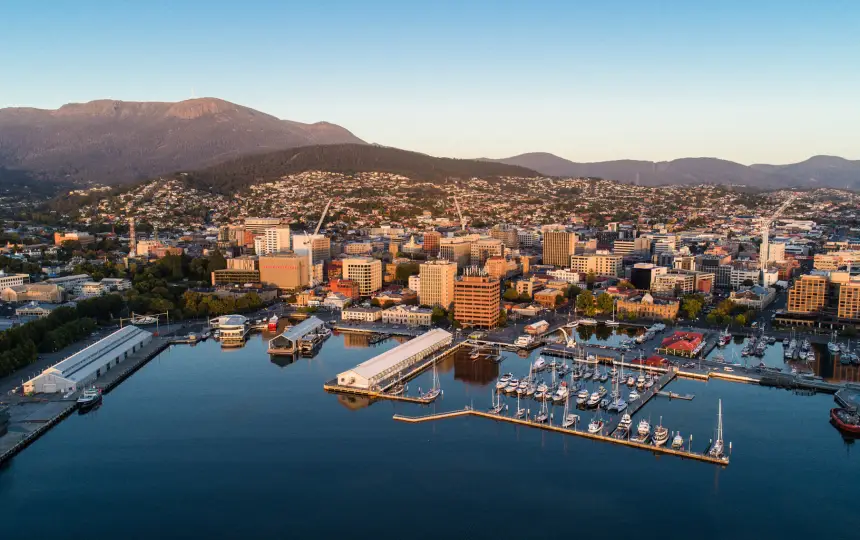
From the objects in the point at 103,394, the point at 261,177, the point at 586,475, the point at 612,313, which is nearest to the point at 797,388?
the point at 586,475

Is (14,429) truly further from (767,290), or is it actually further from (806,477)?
(767,290)

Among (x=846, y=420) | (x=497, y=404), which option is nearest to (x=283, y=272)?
(x=497, y=404)

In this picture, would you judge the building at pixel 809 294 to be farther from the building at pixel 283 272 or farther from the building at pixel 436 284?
the building at pixel 283 272

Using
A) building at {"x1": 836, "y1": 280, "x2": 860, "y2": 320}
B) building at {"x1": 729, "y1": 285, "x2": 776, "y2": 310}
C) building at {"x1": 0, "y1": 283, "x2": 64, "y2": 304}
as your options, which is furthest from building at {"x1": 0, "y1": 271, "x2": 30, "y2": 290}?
building at {"x1": 836, "y1": 280, "x2": 860, "y2": 320}

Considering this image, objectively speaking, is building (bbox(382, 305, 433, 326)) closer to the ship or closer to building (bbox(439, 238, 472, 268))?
the ship

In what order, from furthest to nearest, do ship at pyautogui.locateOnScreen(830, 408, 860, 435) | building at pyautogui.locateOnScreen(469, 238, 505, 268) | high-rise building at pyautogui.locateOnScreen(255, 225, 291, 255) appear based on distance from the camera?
building at pyautogui.locateOnScreen(469, 238, 505, 268) → high-rise building at pyautogui.locateOnScreen(255, 225, 291, 255) → ship at pyautogui.locateOnScreen(830, 408, 860, 435)

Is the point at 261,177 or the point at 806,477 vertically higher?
the point at 261,177
